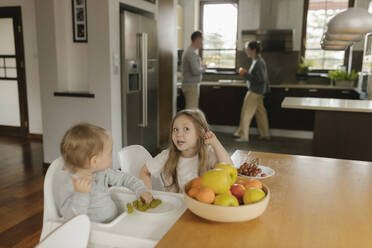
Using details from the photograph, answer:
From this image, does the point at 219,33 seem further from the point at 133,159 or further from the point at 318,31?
the point at 133,159

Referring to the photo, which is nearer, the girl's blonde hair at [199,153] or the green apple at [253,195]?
the green apple at [253,195]

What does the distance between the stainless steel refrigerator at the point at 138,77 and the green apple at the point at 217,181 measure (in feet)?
8.88

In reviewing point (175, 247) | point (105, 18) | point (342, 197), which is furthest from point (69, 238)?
point (105, 18)

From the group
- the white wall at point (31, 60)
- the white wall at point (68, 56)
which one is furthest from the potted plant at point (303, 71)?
the white wall at point (31, 60)

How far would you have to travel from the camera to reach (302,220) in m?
1.15

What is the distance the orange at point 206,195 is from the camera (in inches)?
42.3

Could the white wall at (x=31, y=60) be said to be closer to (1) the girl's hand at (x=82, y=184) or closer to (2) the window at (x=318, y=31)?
(2) the window at (x=318, y=31)

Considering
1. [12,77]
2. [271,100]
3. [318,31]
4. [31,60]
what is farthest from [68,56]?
[318,31]

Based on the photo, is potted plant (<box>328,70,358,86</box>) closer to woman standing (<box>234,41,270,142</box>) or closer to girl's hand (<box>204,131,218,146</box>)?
woman standing (<box>234,41,270,142</box>)

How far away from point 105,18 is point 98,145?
2.43m

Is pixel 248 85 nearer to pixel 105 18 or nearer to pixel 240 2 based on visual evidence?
pixel 240 2

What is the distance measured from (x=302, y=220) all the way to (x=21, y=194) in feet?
9.09

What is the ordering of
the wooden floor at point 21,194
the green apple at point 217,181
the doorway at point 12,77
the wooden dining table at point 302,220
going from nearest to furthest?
1. the wooden dining table at point 302,220
2. the green apple at point 217,181
3. the wooden floor at point 21,194
4. the doorway at point 12,77

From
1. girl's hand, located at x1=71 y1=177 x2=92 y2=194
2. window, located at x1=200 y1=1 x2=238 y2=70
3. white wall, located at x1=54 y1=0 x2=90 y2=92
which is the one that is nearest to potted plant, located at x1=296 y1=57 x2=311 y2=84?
window, located at x1=200 y1=1 x2=238 y2=70
